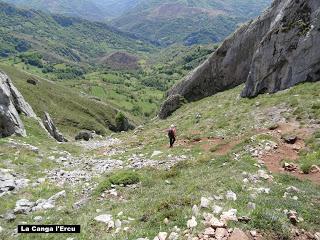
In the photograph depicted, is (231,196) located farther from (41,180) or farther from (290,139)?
(41,180)

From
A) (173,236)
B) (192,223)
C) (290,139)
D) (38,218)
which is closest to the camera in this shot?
(173,236)

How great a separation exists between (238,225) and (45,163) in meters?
22.6

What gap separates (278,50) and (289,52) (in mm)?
2005

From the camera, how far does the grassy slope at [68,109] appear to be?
134000 millimetres

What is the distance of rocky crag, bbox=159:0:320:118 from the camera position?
132 ft

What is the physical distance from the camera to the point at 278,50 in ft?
145

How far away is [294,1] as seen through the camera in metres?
44.0

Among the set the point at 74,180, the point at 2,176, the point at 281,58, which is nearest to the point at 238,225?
the point at 74,180

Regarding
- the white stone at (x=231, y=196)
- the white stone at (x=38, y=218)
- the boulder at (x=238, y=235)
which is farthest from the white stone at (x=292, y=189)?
the white stone at (x=38, y=218)

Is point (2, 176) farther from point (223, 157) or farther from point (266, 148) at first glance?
point (266, 148)

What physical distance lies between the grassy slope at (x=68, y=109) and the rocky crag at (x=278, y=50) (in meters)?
72.0

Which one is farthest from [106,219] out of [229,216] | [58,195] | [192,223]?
[58,195]

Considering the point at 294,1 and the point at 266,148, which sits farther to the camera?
the point at 294,1

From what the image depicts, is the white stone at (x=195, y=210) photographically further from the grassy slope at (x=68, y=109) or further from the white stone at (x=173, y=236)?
the grassy slope at (x=68, y=109)
